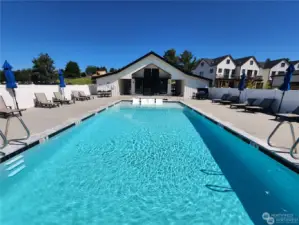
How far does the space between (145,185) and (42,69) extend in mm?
63255

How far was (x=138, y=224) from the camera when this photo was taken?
8.89 feet

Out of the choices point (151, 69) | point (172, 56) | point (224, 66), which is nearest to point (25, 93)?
point (151, 69)

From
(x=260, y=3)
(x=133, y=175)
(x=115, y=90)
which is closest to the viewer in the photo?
(x=133, y=175)

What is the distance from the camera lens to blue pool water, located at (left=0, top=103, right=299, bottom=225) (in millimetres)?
2932

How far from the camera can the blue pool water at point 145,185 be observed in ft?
9.62

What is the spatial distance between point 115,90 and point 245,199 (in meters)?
23.2

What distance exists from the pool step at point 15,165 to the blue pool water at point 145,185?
11cm

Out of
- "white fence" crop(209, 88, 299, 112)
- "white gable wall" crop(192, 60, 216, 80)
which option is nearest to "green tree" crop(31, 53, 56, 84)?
"white gable wall" crop(192, 60, 216, 80)

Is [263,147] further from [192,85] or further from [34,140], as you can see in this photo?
[192,85]

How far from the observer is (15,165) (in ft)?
13.5

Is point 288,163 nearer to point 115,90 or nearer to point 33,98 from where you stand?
point 33,98

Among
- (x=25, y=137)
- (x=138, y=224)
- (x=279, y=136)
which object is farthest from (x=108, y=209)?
(x=279, y=136)

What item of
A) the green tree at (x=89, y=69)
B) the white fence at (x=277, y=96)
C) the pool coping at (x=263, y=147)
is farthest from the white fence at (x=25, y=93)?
the green tree at (x=89, y=69)

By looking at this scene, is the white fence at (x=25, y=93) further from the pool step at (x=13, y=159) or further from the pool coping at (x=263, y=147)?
the pool coping at (x=263, y=147)
